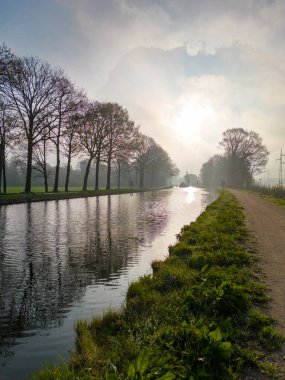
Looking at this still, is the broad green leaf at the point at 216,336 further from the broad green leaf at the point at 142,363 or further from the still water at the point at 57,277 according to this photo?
the still water at the point at 57,277

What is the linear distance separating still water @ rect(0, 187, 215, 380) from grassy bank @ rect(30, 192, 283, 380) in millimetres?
586

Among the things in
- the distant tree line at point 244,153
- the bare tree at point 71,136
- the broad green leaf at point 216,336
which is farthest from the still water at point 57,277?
the distant tree line at point 244,153

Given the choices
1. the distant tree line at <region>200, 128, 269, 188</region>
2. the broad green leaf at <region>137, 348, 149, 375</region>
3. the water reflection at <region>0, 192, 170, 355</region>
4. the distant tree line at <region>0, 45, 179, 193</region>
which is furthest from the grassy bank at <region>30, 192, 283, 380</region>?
the distant tree line at <region>200, 128, 269, 188</region>

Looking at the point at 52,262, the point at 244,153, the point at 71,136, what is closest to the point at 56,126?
the point at 71,136

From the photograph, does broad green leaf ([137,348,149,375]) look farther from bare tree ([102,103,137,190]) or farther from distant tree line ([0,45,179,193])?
bare tree ([102,103,137,190])

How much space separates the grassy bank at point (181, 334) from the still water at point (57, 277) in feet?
1.92

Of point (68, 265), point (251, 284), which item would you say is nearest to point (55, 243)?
point (68, 265)

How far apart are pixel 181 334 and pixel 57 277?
4.75 meters

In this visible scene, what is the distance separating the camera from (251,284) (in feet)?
23.6

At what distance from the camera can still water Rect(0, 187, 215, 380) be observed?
5.18 m

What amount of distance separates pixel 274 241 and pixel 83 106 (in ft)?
120

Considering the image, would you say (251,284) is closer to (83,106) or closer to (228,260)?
(228,260)

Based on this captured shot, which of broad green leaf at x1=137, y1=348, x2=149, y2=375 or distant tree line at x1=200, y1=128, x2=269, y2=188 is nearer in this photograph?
broad green leaf at x1=137, y1=348, x2=149, y2=375

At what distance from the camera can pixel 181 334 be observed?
15.4 ft
